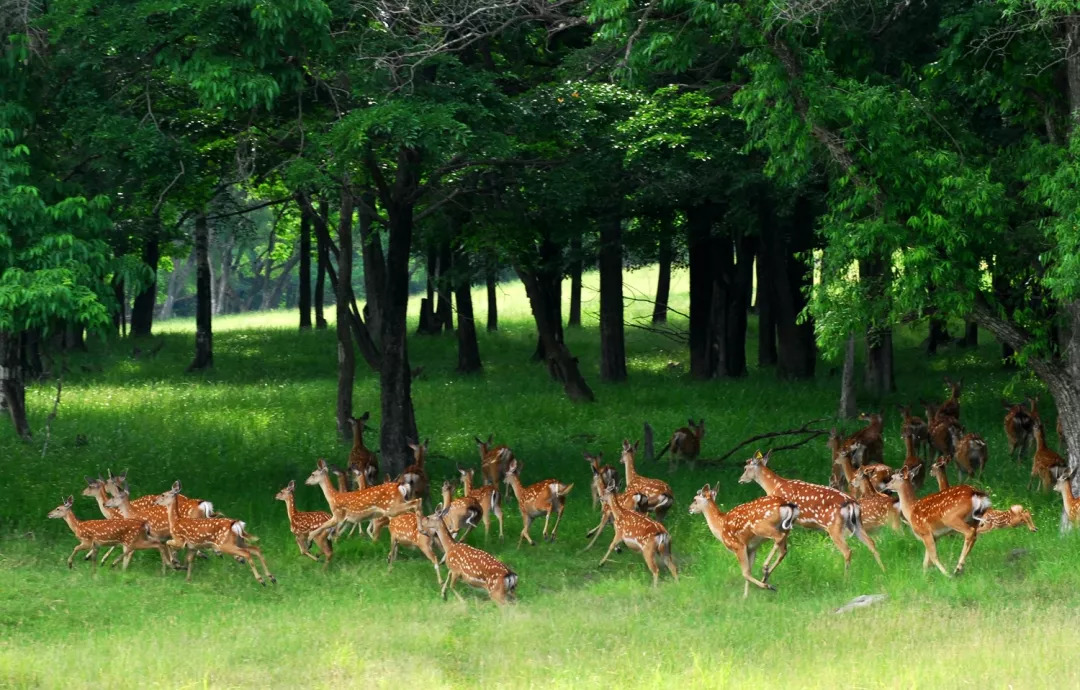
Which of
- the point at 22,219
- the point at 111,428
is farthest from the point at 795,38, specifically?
the point at 111,428

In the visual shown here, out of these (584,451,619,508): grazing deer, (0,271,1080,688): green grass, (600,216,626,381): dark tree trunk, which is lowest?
(0,271,1080,688): green grass

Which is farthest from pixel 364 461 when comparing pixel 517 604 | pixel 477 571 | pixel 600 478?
pixel 517 604

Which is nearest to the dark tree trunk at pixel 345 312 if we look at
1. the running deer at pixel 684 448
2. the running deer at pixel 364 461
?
the running deer at pixel 364 461

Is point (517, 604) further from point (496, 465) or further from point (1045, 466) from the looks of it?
point (1045, 466)

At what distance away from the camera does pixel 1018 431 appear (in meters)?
20.8

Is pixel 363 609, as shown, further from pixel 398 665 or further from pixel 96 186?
pixel 96 186

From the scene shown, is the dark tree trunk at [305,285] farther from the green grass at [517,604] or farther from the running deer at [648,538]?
the running deer at [648,538]

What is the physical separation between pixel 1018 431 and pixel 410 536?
32.8 ft

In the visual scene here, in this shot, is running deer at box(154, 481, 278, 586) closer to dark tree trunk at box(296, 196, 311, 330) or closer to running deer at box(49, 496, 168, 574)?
running deer at box(49, 496, 168, 574)

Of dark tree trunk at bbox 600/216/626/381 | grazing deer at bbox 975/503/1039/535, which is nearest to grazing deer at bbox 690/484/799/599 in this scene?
grazing deer at bbox 975/503/1039/535

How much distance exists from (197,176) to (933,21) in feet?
31.9

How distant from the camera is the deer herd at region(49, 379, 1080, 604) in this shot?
14.3m

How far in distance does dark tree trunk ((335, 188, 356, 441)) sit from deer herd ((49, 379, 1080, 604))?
376cm

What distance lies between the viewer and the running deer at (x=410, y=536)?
15.0m
